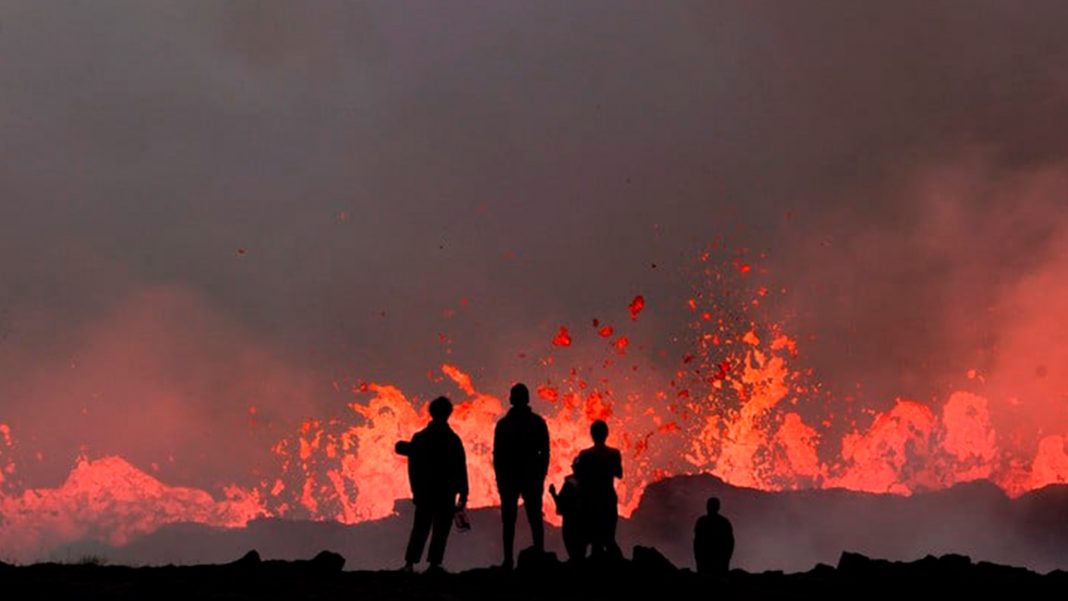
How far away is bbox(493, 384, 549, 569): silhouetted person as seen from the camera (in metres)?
17.7

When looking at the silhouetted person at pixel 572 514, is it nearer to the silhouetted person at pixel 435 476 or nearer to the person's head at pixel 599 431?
the person's head at pixel 599 431

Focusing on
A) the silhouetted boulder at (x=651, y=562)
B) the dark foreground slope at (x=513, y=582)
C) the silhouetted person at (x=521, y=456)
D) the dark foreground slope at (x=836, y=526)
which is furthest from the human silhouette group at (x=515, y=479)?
the dark foreground slope at (x=836, y=526)

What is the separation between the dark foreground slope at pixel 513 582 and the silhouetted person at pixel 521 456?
925 mm

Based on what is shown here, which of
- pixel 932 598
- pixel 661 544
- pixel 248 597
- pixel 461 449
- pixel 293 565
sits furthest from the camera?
pixel 661 544

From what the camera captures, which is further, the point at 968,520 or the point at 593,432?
the point at 968,520

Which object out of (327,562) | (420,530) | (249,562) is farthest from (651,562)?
(249,562)

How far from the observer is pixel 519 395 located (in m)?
17.5

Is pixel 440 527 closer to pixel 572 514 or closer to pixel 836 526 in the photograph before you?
pixel 572 514

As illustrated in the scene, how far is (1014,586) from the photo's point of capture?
16.1m

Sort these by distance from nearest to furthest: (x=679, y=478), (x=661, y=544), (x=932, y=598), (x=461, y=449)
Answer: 1. (x=932, y=598)
2. (x=461, y=449)
3. (x=661, y=544)
4. (x=679, y=478)

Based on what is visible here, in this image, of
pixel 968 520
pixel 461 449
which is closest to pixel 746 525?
pixel 968 520

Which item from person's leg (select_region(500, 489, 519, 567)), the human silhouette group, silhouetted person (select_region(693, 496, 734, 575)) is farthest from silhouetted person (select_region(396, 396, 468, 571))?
silhouetted person (select_region(693, 496, 734, 575))

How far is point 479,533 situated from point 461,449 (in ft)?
454

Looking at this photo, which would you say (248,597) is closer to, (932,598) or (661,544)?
(932,598)
